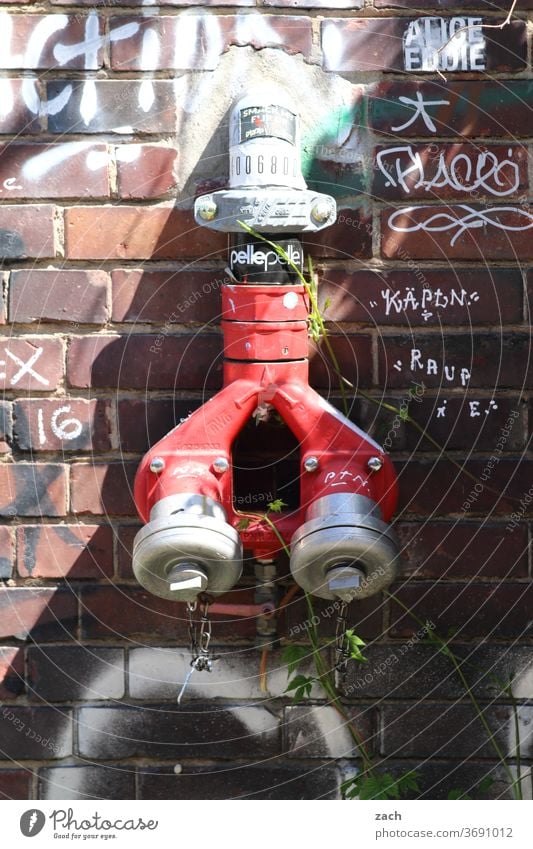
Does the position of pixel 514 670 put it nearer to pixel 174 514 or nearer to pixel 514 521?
pixel 514 521

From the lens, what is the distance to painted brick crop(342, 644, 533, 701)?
2000 mm

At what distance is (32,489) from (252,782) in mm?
695

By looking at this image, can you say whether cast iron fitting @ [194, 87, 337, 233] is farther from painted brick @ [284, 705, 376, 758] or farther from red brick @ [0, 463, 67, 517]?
painted brick @ [284, 705, 376, 758]

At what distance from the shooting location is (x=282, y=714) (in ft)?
6.62

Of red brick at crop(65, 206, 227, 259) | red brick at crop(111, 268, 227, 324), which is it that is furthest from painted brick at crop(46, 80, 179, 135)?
red brick at crop(111, 268, 227, 324)

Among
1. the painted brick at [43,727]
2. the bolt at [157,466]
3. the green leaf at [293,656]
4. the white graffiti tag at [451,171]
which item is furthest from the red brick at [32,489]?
the white graffiti tag at [451,171]

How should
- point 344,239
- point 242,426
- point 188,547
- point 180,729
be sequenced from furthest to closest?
point 180,729
point 344,239
point 242,426
point 188,547

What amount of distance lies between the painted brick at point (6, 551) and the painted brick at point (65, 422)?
17 cm

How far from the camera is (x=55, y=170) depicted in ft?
6.25

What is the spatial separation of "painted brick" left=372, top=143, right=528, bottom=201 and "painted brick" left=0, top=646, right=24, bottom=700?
1081 mm

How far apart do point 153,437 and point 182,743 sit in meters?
0.59

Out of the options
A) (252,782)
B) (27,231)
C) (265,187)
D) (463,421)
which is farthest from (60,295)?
(252,782)

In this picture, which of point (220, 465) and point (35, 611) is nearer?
point (220, 465)

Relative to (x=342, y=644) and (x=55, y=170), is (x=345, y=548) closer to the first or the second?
(x=342, y=644)
